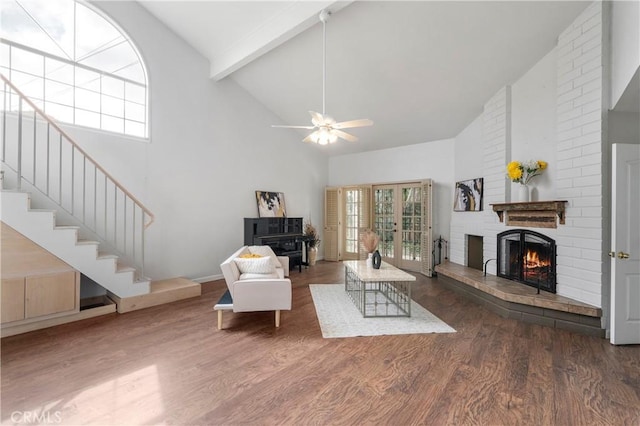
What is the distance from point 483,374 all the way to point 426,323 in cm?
106

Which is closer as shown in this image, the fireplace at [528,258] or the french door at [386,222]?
the fireplace at [528,258]

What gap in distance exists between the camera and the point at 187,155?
201 inches

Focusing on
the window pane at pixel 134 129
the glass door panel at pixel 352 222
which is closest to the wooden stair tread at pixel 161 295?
the window pane at pixel 134 129

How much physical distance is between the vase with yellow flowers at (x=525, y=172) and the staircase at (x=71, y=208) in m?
5.10

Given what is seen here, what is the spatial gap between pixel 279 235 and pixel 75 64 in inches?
168

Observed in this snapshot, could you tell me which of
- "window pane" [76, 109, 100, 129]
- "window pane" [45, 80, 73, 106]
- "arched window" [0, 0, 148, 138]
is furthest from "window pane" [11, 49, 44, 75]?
"window pane" [76, 109, 100, 129]

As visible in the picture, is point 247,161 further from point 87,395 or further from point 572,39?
point 572,39

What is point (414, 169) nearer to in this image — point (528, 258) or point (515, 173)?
point (515, 173)

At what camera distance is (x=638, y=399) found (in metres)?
2.07

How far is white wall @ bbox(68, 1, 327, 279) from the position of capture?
14.7 ft

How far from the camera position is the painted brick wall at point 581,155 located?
3.11 m

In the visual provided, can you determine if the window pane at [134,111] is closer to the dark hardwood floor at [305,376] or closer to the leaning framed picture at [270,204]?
the leaning framed picture at [270,204]

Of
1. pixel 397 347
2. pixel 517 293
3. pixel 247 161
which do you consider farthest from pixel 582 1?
pixel 247 161

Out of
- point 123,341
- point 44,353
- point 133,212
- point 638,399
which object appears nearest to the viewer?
point 638,399
